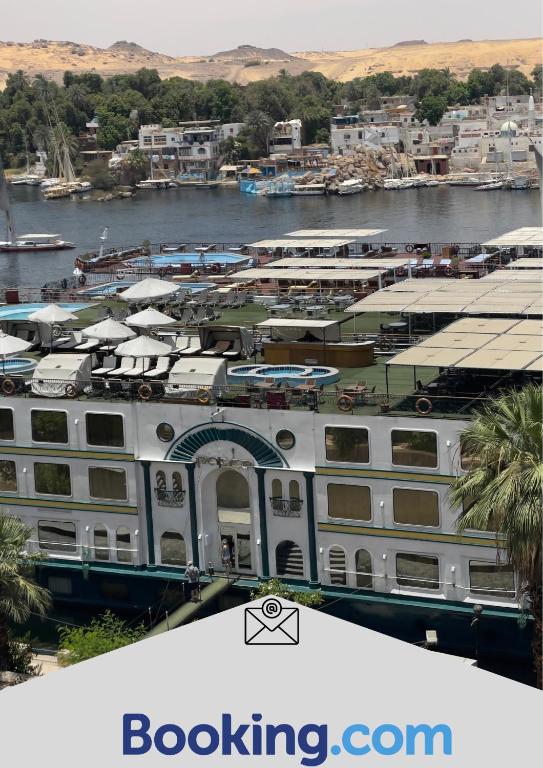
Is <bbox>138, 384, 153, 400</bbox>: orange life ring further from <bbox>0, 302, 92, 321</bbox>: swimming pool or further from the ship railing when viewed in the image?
<bbox>0, 302, 92, 321</bbox>: swimming pool

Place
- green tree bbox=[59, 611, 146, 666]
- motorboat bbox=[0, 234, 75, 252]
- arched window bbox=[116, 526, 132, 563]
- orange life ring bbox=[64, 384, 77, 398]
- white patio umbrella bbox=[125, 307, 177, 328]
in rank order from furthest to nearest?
motorboat bbox=[0, 234, 75, 252] → white patio umbrella bbox=[125, 307, 177, 328] → orange life ring bbox=[64, 384, 77, 398] → arched window bbox=[116, 526, 132, 563] → green tree bbox=[59, 611, 146, 666]

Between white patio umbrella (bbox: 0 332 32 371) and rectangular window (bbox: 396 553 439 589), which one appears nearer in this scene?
rectangular window (bbox: 396 553 439 589)

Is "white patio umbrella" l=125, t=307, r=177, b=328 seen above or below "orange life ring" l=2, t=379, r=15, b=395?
above

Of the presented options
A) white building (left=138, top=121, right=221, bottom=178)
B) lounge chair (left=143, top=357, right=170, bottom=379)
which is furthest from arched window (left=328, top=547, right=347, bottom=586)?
white building (left=138, top=121, right=221, bottom=178)

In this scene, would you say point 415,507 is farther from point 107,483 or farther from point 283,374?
point 107,483

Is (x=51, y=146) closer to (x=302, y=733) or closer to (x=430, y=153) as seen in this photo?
(x=430, y=153)

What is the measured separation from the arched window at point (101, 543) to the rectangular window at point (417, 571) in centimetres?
459

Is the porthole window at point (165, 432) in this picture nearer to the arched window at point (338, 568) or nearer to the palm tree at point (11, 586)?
the arched window at point (338, 568)

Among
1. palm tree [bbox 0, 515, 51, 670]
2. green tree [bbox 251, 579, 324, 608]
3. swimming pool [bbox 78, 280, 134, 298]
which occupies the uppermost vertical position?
swimming pool [bbox 78, 280, 134, 298]

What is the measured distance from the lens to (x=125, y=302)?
3212cm

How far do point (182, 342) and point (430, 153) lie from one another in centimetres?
12040

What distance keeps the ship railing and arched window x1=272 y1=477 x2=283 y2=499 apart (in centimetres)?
105

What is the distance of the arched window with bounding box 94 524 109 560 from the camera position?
72.5 feet

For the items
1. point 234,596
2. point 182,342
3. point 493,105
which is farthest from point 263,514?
point 493,105
